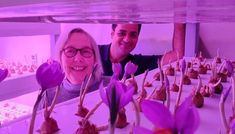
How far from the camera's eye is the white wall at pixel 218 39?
1.65 meters

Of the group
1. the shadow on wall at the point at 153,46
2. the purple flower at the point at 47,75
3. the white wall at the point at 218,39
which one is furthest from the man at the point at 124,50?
the purple flower at the point at 47,75

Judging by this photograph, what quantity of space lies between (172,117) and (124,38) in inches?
59.9

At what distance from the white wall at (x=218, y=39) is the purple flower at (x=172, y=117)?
63.3 inches

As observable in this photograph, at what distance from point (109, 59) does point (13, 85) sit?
2.06 feet

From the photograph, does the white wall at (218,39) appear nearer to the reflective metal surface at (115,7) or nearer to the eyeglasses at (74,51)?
the eyeglasses at (74,51)

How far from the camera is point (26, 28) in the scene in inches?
60.0

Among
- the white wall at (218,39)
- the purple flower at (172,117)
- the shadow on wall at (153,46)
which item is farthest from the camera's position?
the shadow on wall at (153,46)

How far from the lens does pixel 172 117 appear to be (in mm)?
169

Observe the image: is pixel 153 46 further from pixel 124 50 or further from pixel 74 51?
pixel 74 51

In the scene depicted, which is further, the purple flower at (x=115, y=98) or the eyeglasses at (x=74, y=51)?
the eyeglasses at (x=74, y=51)

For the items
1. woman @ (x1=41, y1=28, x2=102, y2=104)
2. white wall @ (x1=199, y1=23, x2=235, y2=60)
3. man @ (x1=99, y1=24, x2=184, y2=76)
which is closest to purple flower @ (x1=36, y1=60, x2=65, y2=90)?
woman @ (x1=41, y1=28, x2=102, y2=104)

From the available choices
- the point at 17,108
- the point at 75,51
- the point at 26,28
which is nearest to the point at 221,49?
the point at 75,51

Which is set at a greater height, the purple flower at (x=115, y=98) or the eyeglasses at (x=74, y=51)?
the purple flower at (x=115, y=98)

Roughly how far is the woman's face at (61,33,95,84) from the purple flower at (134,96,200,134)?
933mm
